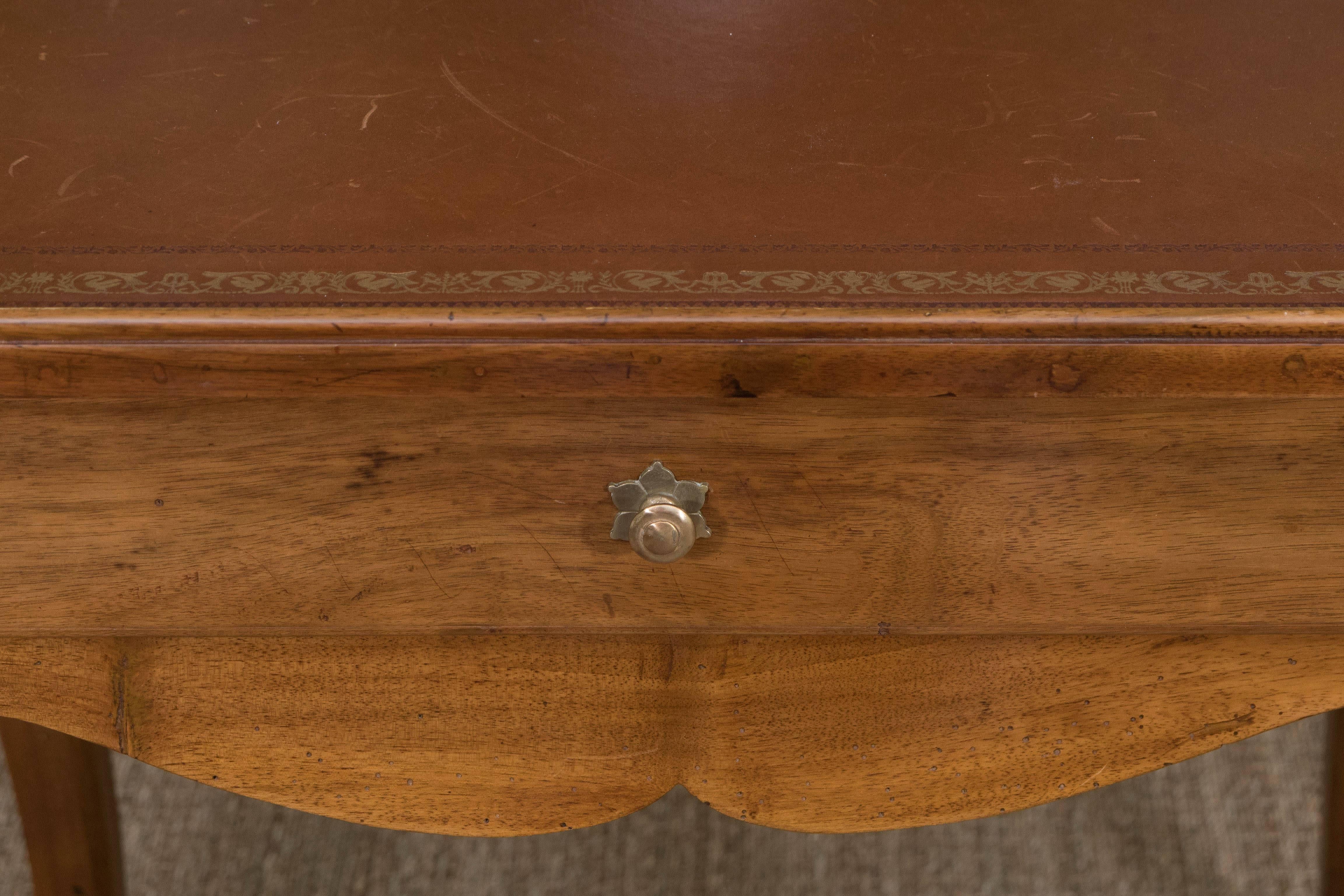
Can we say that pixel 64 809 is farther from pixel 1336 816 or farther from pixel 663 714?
pixel 1336 816

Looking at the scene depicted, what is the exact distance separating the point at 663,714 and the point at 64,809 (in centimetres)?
52

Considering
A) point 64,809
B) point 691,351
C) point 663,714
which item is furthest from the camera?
point 64,809

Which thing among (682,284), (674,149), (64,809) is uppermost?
(674,149)

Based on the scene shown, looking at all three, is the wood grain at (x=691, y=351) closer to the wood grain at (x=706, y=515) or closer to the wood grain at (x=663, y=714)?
the wood grain at (x=706, y=515)

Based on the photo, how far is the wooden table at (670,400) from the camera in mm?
444

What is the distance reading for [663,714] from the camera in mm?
584

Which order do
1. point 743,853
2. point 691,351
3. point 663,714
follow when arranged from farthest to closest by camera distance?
point 743,853
point 663,714
point 691,351

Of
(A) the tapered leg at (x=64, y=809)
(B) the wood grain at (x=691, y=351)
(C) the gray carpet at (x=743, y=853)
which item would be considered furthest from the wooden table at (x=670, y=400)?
(C) the gray carpet at (x=743, y=853)

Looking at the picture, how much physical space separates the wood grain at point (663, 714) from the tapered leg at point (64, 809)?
0.27m

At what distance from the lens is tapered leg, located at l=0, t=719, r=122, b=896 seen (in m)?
0.81

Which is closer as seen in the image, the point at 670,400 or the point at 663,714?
the point at 670,400

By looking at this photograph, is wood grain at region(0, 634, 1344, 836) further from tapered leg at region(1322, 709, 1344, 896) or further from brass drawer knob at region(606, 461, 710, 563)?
tapered leg at region(1322, 709, 1344, 896)

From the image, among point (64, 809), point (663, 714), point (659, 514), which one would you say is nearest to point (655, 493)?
point (659, 514)

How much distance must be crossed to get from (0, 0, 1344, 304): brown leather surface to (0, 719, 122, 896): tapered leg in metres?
0.46
